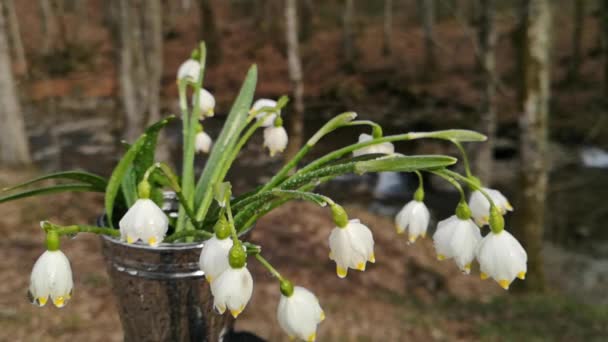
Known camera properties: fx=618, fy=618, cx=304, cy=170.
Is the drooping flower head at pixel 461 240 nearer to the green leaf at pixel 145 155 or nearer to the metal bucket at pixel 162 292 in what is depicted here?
the metal bucket at pixel 162 292

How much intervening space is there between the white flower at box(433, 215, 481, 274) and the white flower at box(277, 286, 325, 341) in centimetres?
29

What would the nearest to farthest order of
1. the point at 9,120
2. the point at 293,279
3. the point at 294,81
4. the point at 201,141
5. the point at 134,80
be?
the point at 201,141, the point at 293,279, the point at 134,80, the point at 9,120, the point at 294,81

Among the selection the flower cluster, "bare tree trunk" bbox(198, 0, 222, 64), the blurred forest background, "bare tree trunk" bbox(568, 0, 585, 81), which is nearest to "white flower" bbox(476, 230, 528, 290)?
the flower cluster

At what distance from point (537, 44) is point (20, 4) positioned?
28309mm

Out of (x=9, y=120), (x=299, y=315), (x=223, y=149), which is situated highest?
(x=223, y=149)

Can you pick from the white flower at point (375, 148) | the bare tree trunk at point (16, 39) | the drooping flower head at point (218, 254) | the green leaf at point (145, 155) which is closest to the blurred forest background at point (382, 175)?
the bare tree trunk at point (16, 39)

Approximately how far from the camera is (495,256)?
1071mm

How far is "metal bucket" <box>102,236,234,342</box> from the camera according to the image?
48.6 inches

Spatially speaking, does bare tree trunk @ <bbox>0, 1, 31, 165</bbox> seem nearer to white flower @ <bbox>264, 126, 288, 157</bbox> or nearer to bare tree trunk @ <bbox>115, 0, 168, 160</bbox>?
bare tree trunk @ <bbox>115, 0, 168, 160</bbox>

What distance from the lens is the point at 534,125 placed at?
178 inches

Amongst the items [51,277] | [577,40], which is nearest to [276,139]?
[51,277]

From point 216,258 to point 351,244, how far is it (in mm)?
225

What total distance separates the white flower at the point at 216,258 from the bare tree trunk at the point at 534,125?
3.95 metres

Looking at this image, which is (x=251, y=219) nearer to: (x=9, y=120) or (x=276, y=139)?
(x=276, y=139)
